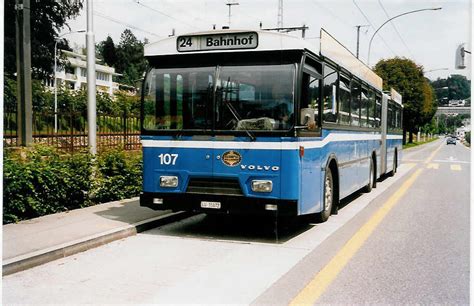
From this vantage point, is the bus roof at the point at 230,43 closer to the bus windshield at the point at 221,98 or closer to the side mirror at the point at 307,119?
the bus windshield at the point at 221,98

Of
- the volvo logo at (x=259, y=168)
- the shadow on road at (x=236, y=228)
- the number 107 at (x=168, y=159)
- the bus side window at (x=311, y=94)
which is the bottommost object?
the shadow on road at (x=236, y=228)

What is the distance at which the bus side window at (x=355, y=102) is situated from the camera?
11.3 metres

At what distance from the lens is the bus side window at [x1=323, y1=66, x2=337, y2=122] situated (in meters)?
8.80

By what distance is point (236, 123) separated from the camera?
7684mm

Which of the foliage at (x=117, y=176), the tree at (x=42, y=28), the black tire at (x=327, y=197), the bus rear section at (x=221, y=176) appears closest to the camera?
the bus rear section at (x=221, y=176)

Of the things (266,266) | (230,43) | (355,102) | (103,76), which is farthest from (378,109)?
(103,76)

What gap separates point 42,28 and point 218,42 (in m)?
34.3

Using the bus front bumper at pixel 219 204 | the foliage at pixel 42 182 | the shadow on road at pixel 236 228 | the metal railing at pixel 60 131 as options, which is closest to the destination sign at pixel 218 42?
the bus front bumper at pixel 219 204

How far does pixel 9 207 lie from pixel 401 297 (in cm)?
605

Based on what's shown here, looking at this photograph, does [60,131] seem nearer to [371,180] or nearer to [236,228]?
[236,228]

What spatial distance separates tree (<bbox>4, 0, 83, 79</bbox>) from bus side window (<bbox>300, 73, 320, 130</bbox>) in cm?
3104

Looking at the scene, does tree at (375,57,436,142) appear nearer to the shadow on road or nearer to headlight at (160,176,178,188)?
the shadow on road

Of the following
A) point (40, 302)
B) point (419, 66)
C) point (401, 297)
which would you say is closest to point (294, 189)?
point (401, 297)

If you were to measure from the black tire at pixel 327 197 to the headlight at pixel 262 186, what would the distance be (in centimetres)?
163
